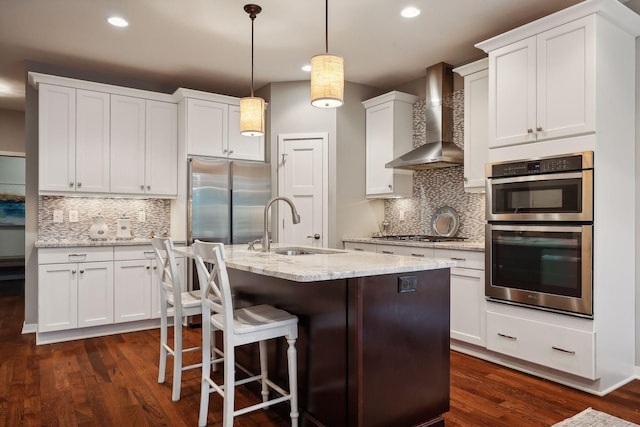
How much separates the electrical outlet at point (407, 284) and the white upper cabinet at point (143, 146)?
346 cm

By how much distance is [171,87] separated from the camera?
17.1 feet

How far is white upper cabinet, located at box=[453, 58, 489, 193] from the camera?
3746mm

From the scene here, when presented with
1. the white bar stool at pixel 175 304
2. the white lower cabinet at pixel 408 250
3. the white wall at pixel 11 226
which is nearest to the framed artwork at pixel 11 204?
the white wall at pixel 11 226

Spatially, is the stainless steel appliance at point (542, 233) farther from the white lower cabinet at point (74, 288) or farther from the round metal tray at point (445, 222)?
the white lower cabinet at point (74, 288)

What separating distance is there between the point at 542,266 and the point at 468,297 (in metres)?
0.74

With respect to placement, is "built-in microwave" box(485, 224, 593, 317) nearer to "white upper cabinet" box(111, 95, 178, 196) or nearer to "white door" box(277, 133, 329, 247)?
"white door" box(277, 133, 329, 247)

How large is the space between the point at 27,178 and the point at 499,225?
4542 mm

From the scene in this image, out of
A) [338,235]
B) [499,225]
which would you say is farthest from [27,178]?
[499,225]

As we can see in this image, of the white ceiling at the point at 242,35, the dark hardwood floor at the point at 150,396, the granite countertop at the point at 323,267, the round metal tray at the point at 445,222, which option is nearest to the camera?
the granite countertop at the point at 323,267

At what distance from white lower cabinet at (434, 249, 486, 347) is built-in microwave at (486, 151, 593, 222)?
438mm

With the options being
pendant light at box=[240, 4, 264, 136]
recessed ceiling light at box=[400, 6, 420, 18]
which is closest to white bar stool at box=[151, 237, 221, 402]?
pendant light at box=[240, 4, 264, 136]

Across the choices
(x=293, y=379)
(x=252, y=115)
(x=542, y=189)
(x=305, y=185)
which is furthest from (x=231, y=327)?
(x=305, y=185)

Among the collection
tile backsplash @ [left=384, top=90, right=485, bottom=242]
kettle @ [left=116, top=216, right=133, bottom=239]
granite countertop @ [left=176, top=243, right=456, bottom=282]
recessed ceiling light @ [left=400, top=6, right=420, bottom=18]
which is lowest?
granite countertop @ [left=176, top=243, right=456, bottom=282]

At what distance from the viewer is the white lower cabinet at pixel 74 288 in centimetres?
392
